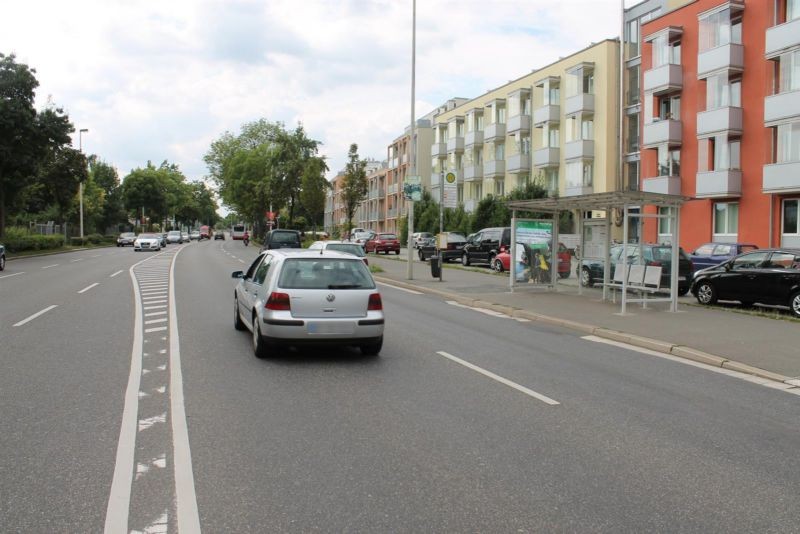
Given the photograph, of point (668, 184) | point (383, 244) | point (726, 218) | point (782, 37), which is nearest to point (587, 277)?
point (726, 218)

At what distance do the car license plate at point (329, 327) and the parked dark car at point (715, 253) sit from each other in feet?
Answer: 62.5

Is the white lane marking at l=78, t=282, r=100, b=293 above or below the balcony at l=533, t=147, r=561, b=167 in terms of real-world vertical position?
below

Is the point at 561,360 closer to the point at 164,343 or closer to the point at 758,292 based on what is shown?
the point at 164,343

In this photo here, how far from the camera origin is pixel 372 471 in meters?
4.60

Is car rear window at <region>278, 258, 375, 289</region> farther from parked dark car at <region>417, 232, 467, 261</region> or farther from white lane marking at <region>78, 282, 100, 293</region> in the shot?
parked dark car at <region>417, 232, 467, 261</region>

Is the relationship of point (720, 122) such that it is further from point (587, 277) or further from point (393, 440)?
point (393, 440)

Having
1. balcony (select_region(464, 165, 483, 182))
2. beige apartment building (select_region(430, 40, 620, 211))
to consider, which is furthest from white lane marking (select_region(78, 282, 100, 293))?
balcony (select_region(464, 165, 483, 182))

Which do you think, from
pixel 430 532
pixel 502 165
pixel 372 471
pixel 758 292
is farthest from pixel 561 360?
pixel 502 165

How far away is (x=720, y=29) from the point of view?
32.5 meters

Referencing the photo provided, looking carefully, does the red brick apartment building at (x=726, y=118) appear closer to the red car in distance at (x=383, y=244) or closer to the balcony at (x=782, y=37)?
the balcony at (x=782, y=37)

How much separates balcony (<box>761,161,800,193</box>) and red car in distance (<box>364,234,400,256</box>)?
23035 millimetres

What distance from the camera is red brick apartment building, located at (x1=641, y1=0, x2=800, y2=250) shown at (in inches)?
1154

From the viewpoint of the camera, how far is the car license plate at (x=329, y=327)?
8.40 m

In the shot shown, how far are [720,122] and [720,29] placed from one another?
4614 mm
